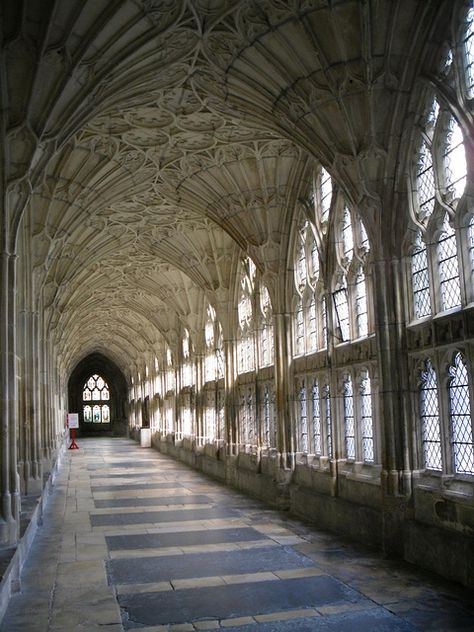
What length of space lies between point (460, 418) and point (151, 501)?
990 cm

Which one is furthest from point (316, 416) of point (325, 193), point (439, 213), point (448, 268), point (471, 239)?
point (471, 239)

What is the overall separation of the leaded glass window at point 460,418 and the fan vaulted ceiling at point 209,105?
9.49 ft

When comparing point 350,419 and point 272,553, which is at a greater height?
point 350,419

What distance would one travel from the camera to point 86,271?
2714cm

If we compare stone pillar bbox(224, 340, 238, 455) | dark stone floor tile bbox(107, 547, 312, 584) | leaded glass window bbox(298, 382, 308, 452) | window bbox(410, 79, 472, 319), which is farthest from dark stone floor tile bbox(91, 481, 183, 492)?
window bbox(410, 79, 472, 319)

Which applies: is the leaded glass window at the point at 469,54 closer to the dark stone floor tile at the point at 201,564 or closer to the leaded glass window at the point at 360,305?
the leaded glass window at the point at 360,305

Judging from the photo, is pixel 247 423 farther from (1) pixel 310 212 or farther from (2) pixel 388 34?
(2) pixel 388 34

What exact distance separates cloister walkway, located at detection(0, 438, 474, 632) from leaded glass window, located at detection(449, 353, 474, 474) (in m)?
1.56

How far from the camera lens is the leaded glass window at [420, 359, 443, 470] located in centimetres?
1007

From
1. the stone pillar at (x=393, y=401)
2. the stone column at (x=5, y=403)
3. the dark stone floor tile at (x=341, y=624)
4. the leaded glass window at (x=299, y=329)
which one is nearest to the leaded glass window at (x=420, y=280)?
the stone pillar at (x=393, y=401)

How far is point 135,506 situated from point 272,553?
6.30 metres

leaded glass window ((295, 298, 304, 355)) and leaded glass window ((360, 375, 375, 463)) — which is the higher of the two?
leaded glass window ((295, 298, 304, 355))

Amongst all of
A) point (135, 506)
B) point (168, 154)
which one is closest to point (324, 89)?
point (168, 154)

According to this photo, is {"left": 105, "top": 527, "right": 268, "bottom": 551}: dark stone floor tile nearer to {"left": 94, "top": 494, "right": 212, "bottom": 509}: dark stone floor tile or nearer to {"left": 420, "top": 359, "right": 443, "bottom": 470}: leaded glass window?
{"left": 420, "top": 359, "right": 443, "bottom": 470}: leaded glass window
